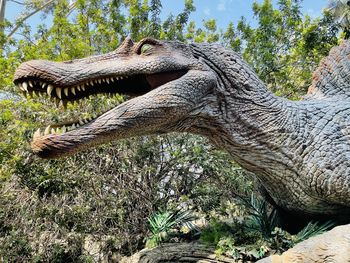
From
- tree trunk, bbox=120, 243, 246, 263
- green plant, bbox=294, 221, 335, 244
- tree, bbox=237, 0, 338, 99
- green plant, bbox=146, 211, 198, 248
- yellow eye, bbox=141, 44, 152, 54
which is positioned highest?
tree, bbox=237, 0, 338, 99

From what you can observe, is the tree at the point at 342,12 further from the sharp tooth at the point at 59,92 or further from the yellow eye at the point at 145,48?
the sharp tooth at the point at 59,92

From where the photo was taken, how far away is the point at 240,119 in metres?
3.13

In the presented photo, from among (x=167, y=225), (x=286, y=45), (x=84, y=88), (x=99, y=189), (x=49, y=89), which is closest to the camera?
(x=49, y=89)

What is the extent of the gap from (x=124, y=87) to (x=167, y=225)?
74.1 inches

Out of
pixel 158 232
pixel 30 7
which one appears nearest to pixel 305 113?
pixel 158 232

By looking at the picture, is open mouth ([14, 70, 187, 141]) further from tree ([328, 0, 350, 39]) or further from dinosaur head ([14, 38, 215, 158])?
tree ([328, 0, 350, 39])

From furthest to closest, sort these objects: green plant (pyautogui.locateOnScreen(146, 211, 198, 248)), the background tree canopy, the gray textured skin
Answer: the background tree canopy, green plant (pyautogui.locateOnScreen(146, 211, 198, 248)), the gray textured skin

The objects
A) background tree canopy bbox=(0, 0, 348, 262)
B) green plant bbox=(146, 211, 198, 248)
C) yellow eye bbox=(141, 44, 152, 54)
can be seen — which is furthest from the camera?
background tree canopy bbox=(0, 0, 348, 262)

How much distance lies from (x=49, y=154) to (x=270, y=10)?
6.92 m

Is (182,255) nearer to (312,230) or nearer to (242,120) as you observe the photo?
(312,230)

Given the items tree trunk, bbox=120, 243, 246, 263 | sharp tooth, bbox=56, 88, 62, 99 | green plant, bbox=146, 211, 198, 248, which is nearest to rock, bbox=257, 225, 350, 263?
tree trunk, bbox=120, 243, 246, 263

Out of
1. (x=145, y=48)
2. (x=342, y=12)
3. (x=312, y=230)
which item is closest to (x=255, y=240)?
(x=312, y=230)

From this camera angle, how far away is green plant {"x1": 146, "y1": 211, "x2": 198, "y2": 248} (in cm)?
403

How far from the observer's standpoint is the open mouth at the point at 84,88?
2.52 metres
